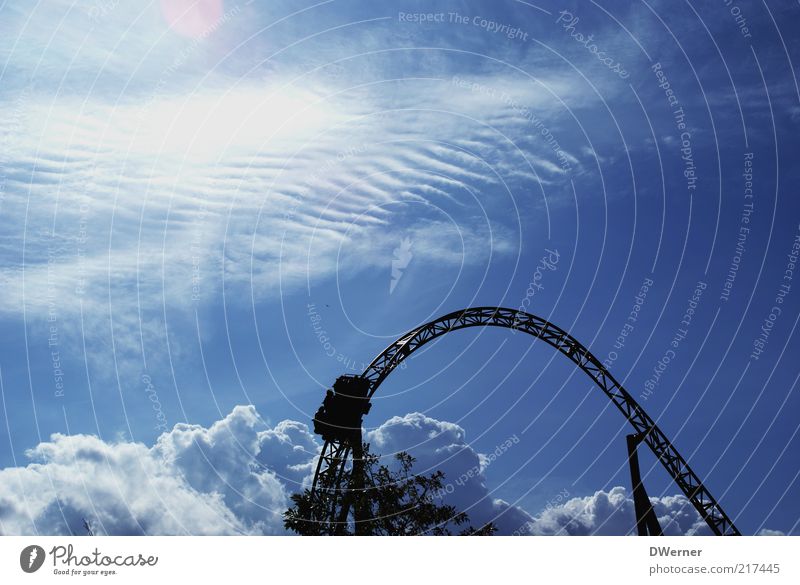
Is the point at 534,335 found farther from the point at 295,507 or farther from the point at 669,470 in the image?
the point at 295,507

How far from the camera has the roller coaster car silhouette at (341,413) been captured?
3031 centimetres

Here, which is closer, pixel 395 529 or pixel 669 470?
pixel 395 529

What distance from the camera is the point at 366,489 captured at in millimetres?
27797
